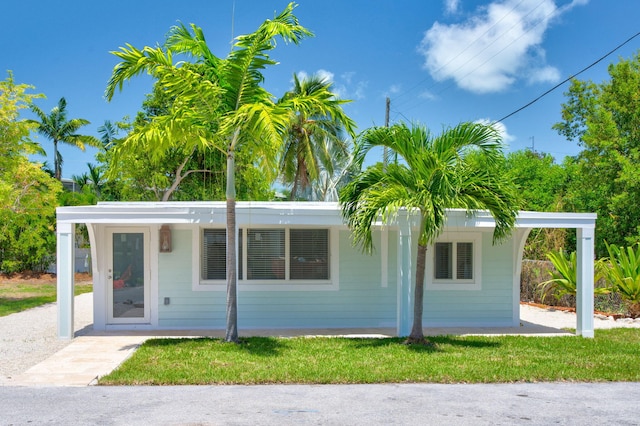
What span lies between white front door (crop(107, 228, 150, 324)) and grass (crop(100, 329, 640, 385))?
5.85ft

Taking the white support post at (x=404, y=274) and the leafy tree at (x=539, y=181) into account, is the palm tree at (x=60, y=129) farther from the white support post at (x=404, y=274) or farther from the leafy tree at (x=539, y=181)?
the white support post at (x=404, y=274)

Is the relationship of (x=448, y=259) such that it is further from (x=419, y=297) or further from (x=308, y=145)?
(x=308, y=145)

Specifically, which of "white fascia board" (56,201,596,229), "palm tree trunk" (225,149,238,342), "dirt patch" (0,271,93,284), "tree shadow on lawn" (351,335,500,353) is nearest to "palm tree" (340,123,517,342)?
"tree shadow on lawn" (351,335,500,353)

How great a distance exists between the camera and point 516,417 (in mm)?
6305

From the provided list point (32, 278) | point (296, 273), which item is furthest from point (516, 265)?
point (32, 278)

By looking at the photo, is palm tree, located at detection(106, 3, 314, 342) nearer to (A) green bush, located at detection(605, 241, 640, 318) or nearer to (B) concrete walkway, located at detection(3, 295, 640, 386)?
(B) concrete walkway, located at detection(3, 295, 640, 386)

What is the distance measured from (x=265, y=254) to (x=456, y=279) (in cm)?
413

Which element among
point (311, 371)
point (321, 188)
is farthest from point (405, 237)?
point (321, 188)

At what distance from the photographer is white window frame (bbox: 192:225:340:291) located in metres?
12.3

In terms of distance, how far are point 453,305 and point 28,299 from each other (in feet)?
44.3

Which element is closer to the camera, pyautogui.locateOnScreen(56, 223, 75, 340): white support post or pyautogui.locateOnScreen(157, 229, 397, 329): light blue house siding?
pyautogui.locateOnScreen(56, 223, 75, 340): white support post

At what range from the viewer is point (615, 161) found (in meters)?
20.1

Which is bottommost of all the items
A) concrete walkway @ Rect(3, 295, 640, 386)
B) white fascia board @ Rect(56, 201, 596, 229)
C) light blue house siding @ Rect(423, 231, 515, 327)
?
concrete walkway @ Rect(3, 295, 640, 386)

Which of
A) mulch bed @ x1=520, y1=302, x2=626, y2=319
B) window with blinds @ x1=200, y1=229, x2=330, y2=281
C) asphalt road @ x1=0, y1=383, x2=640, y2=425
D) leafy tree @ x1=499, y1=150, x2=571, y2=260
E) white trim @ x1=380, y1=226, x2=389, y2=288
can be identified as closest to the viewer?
asphalt road @ x1=0, y1=383, x2=640, y2=425
